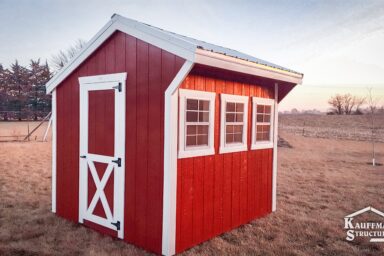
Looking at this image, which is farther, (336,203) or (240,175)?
(336,203)

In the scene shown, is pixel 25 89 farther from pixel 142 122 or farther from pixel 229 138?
pixel 229 138

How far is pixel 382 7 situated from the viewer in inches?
443

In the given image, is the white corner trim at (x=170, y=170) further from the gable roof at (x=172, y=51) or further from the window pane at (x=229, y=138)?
the window pane at (x=229, y=138)

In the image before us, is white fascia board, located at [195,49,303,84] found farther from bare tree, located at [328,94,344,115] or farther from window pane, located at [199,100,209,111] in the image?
bare tree, located at [328,94,344,115]

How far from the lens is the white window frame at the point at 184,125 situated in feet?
13.9

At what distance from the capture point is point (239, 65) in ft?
15.0

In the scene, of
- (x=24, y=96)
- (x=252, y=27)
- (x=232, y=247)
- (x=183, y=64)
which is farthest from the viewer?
(x=24, y=96)

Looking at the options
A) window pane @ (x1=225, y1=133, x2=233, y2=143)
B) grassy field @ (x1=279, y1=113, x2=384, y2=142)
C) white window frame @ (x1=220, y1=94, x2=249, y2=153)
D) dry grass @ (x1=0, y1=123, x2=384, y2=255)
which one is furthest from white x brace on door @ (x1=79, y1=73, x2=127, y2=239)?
grassy field @ (x1=279, y1=113, x2=384, y2=142)

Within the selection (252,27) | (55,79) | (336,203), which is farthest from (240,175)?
(252,27)

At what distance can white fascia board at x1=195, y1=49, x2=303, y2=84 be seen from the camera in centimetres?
391

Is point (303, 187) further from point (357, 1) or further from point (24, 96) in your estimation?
point (24, 96)

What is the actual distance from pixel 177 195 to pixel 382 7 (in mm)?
11694

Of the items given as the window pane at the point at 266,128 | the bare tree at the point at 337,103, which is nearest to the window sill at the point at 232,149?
the window pane at the point at 266,128

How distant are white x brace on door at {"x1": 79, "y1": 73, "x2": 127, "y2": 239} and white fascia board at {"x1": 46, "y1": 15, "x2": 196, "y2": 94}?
43cm
